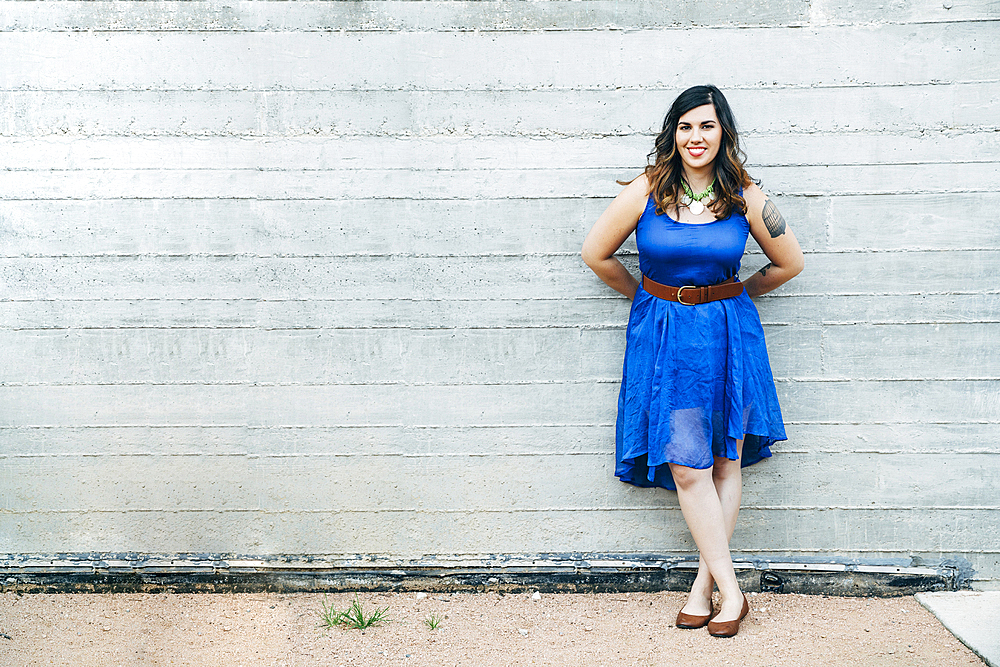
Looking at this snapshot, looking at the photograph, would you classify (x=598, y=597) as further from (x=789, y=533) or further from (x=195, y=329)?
(x=195, y=329)

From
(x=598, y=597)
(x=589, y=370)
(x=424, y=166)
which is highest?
(x=424, y=166)

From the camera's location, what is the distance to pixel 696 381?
299 centimetres

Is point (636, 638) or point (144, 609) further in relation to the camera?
point (144, 609)

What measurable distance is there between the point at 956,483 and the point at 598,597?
138cm

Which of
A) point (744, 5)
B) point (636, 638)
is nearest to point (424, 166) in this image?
point (744, 5)

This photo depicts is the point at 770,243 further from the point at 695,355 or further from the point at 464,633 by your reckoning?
the point at 464,633

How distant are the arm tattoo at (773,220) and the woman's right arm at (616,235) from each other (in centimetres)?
39

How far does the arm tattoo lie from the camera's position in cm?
296

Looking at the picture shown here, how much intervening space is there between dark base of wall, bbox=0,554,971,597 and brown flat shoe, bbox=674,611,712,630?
10.9 inches

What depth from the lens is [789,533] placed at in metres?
3.40

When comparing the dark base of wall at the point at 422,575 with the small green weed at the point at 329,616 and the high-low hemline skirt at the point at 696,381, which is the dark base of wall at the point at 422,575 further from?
the high-low hemline skirt at the point at 696,381

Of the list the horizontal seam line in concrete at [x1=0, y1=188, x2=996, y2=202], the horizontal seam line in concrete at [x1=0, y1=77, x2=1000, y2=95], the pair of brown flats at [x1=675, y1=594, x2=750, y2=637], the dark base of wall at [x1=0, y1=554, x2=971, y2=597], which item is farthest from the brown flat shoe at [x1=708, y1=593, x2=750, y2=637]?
the horizontal seam line in concrete at [x1=0, y1=77, x2=1000, y2=95]

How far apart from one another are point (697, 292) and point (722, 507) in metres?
0.78

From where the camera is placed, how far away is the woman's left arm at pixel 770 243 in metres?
2.96
